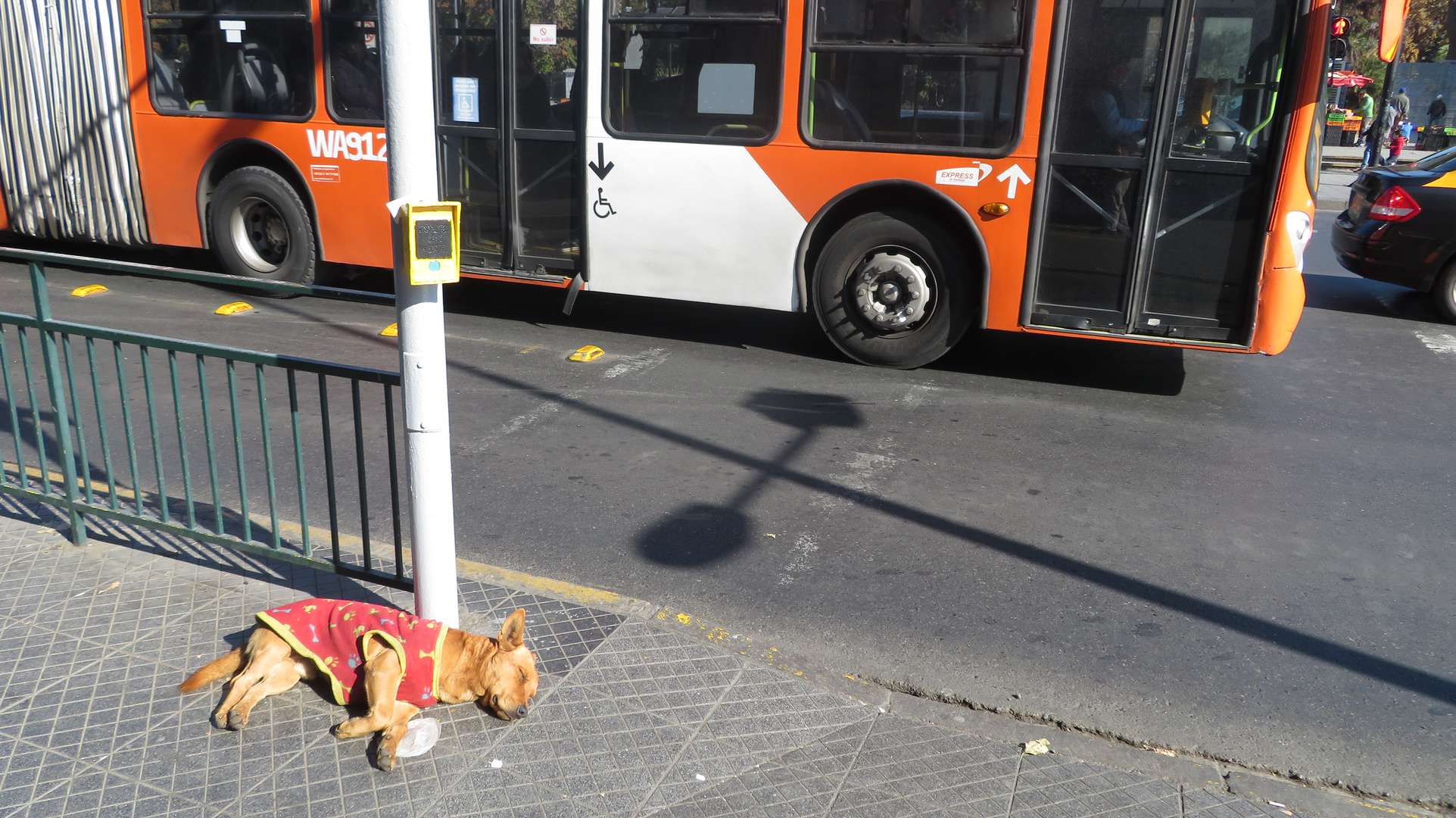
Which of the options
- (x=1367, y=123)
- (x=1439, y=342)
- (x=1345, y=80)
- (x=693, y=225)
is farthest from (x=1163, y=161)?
(x=1367, y=123)

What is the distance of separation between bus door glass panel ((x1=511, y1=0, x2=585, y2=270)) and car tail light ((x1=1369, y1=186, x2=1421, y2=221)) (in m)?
7.61

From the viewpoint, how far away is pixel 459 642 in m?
3.42

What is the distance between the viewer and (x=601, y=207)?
8.21m

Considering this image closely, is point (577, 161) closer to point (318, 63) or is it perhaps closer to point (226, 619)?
point (318, 63)

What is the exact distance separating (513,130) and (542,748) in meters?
6.23

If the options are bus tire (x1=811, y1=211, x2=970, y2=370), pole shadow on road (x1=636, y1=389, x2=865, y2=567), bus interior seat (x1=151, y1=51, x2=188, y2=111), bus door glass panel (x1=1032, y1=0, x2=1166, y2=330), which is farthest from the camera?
bus interior seat (x1=151, y1=51, x2=188, y2=111)

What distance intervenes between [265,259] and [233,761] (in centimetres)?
783

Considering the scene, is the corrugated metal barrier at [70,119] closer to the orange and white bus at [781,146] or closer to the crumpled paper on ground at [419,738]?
the orange and white bus at [781,146]

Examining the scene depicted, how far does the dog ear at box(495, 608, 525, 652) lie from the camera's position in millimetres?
3342

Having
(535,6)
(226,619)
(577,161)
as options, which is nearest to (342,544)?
(226,619)

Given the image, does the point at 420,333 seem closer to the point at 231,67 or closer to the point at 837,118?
the point at 837,118

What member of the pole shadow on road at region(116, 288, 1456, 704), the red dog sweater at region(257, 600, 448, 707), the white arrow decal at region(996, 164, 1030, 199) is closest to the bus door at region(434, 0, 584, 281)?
the pole shadow on road at region(116, 288, 1456, 704)

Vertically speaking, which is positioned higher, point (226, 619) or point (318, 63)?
point (318, 63)

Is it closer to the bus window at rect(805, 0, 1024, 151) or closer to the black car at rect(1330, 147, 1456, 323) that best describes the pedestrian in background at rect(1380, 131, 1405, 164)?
the black car at rect(1330, 147, 1456, 323)
